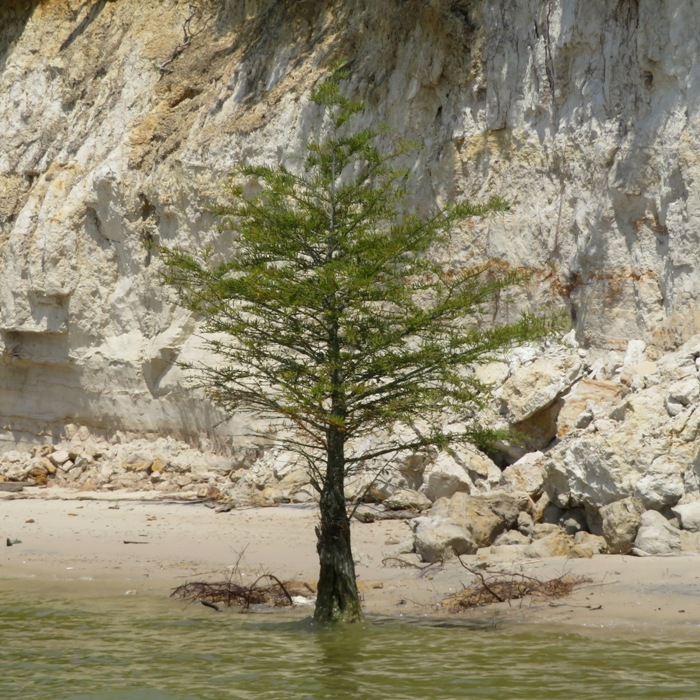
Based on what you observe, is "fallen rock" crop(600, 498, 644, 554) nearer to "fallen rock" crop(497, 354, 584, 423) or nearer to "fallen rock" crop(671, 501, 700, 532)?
"fallen rock" crop(671, 501, 700, 532)

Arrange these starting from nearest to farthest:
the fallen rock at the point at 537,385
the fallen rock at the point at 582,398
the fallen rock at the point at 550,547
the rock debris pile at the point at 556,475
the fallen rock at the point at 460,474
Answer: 1. the fallen rock at the point at 550,547
2. the rock debris pile at the point at 556,475
3. the fallen rock at the point at 460,474
4. the fallen rock at the point at 582,398
5. the fallen rock at the point at 537,385

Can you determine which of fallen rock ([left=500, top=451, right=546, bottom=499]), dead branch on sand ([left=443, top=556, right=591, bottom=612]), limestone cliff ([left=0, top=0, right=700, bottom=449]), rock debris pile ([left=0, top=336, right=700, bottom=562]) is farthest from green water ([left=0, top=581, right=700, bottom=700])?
limestone cliff ([left=0, top=0, right=700, bottom=449])

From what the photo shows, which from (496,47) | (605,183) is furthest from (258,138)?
(605,183)

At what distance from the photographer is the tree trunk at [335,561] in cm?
898

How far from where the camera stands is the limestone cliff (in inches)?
595

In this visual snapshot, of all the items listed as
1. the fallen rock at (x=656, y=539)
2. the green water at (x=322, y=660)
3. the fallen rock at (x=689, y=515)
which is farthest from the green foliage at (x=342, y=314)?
the fallen rock at (x=689, y=515)

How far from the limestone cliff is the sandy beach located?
10.6ft

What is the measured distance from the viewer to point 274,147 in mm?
19281

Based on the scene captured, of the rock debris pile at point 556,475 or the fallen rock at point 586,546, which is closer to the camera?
the fallen rock at point 586,546

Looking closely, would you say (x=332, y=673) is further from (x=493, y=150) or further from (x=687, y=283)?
(x=493, y=150)

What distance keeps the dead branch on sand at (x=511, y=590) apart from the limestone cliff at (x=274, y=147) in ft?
18.1

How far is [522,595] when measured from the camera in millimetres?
9414

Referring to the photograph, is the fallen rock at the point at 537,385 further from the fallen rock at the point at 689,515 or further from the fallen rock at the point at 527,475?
the fallen rock at the point at 689,515

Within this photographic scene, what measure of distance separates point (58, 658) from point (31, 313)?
45.4ft
